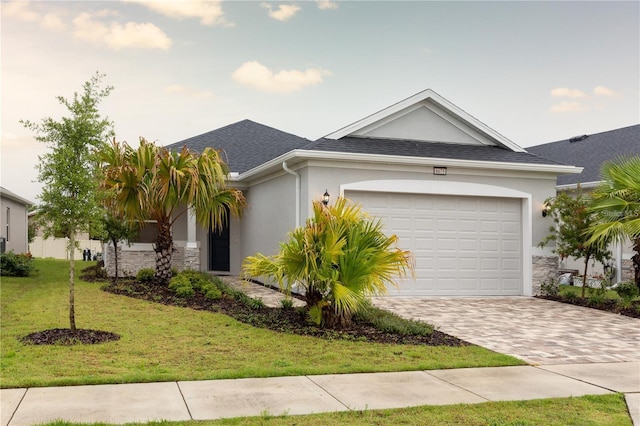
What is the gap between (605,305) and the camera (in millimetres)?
13344

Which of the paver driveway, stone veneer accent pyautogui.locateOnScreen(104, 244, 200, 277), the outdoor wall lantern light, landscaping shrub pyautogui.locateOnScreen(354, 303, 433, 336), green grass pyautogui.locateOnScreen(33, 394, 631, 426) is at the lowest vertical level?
the paver driveway

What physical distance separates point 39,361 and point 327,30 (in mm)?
13205

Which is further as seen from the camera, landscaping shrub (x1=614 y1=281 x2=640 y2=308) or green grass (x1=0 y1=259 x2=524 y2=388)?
landscaping shrub (x1=614 y1=281 x2=640 y2=308)

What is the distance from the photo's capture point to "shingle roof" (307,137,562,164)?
14.1 meters

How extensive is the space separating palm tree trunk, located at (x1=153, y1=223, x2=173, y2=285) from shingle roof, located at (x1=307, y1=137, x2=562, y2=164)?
422 centimetres

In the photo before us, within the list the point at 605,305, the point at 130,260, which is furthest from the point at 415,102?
the point at 130,260

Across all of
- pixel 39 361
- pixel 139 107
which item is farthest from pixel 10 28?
pixel 39 361

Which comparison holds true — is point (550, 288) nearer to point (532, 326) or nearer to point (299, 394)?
point (532, 326)

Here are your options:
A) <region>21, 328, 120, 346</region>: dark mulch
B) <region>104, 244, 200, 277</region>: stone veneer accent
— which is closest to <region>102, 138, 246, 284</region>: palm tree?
<region>104, 244, 200, 277</region>: stone veneer accent

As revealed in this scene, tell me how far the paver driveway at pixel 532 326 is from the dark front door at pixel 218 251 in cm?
753

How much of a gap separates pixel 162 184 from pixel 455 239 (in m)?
7.30

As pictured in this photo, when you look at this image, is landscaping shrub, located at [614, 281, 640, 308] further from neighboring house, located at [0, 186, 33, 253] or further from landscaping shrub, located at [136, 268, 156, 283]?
neighboring house, located at [0, 186, 33, 253]

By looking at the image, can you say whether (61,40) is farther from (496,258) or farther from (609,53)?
(609,53)

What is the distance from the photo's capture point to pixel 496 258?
50.0 feet
